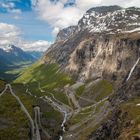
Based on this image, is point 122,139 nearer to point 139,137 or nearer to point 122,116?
point 139,137

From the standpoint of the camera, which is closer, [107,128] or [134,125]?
[134,125]

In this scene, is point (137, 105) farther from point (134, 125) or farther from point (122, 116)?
point (134, 125)

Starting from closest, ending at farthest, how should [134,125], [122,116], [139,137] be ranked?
[139,137] → [134,125] → [122,116]

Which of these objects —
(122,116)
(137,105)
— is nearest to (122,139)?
(122,116)

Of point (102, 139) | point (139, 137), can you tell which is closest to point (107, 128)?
point (102, 139)

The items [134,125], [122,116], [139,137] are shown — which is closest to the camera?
[139,137]

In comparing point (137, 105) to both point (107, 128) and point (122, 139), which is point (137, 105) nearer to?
point (107, 128)

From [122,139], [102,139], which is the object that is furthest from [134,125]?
[102,139]

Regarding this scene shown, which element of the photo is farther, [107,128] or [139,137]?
[107,128]

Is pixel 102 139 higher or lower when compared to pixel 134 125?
lower
